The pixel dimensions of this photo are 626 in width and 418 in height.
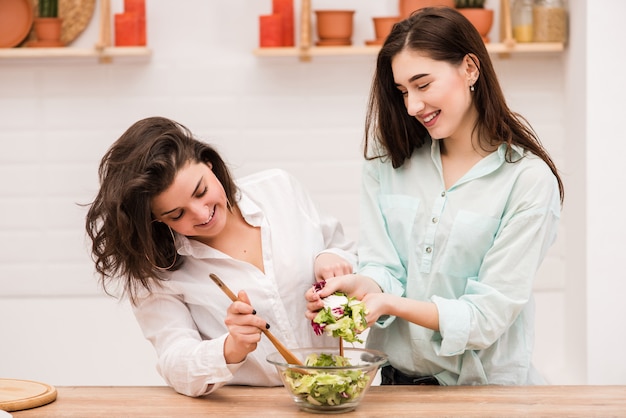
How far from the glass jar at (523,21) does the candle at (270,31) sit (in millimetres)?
945

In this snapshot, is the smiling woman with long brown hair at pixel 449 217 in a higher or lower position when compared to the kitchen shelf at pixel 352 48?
lower

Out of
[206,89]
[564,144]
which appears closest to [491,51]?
[564,144]

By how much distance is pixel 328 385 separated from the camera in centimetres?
174

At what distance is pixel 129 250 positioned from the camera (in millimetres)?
1948

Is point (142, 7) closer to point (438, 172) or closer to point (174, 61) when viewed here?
point (174, 61)

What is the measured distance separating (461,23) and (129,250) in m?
0.91

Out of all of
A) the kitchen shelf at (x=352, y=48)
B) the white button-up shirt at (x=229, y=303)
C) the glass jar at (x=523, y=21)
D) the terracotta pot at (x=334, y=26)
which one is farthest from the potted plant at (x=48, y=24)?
the glass jar at (x=523, y=21)

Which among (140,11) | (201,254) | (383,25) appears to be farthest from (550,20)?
(201,254)

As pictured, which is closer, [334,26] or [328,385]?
[328,385]

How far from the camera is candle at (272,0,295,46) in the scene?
3533 mm

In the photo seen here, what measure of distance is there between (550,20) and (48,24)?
2.00 meters

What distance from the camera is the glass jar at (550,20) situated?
3475 millimetres

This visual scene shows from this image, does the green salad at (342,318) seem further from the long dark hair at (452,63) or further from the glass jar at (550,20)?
the glass jar at (550,20)

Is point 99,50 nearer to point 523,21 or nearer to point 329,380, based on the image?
point 523,21
